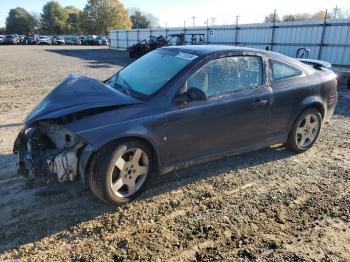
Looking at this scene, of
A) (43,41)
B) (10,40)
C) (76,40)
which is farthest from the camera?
(76,40)

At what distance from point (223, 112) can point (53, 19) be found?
89.8 meters

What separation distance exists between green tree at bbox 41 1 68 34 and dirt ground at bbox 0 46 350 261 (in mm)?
87634

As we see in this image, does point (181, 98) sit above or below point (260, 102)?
above

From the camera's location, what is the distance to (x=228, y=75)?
4.25 m

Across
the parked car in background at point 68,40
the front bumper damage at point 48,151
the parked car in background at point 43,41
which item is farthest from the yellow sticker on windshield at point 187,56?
the parked car in background at point 68,40

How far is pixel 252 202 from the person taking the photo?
380 centimetres

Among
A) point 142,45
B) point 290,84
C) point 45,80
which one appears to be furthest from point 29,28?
point 290,84

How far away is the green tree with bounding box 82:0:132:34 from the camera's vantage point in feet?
258

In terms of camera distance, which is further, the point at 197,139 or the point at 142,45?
the point at 142,45

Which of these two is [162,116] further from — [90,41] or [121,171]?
[90,41]

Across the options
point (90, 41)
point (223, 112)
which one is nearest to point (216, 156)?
point (223, 112)

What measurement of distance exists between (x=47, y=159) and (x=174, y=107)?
147cm

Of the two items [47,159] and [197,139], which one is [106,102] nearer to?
[47,159]

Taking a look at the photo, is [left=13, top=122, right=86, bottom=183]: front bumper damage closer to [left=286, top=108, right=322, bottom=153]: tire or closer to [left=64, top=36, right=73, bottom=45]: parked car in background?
[left=286, top=108, right=322, bottom=153]: tire
